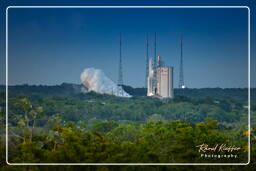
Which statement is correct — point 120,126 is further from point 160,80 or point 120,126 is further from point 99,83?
point 160,80

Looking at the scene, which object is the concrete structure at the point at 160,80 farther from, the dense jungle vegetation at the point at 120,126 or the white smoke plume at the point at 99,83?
the white smoke plume at the point at 99,83

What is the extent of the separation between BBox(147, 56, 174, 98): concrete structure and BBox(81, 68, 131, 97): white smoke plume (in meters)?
0.31

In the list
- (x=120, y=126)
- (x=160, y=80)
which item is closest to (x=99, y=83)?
(x=120, y=126)

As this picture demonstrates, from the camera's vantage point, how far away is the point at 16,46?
6.04 metres

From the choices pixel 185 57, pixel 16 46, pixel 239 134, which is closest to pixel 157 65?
pixel 185 57

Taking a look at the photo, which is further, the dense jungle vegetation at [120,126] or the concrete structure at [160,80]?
the concrete structure at [160,80]

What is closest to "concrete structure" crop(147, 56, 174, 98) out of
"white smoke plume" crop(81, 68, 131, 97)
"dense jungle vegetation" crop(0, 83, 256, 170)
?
"dense jungle vegetation" crop(0, 83, 256, 170)

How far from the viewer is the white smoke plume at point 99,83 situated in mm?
6098

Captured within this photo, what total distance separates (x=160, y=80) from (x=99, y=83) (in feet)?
2.30

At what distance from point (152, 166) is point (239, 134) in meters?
1.03

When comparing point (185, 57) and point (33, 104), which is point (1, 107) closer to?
point (33, 104)

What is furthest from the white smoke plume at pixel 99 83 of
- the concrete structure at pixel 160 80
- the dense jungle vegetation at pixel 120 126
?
the concrete structure at pixel 160 80

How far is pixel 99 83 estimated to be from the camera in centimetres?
631

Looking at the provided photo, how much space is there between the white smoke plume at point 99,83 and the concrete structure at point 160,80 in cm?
31
